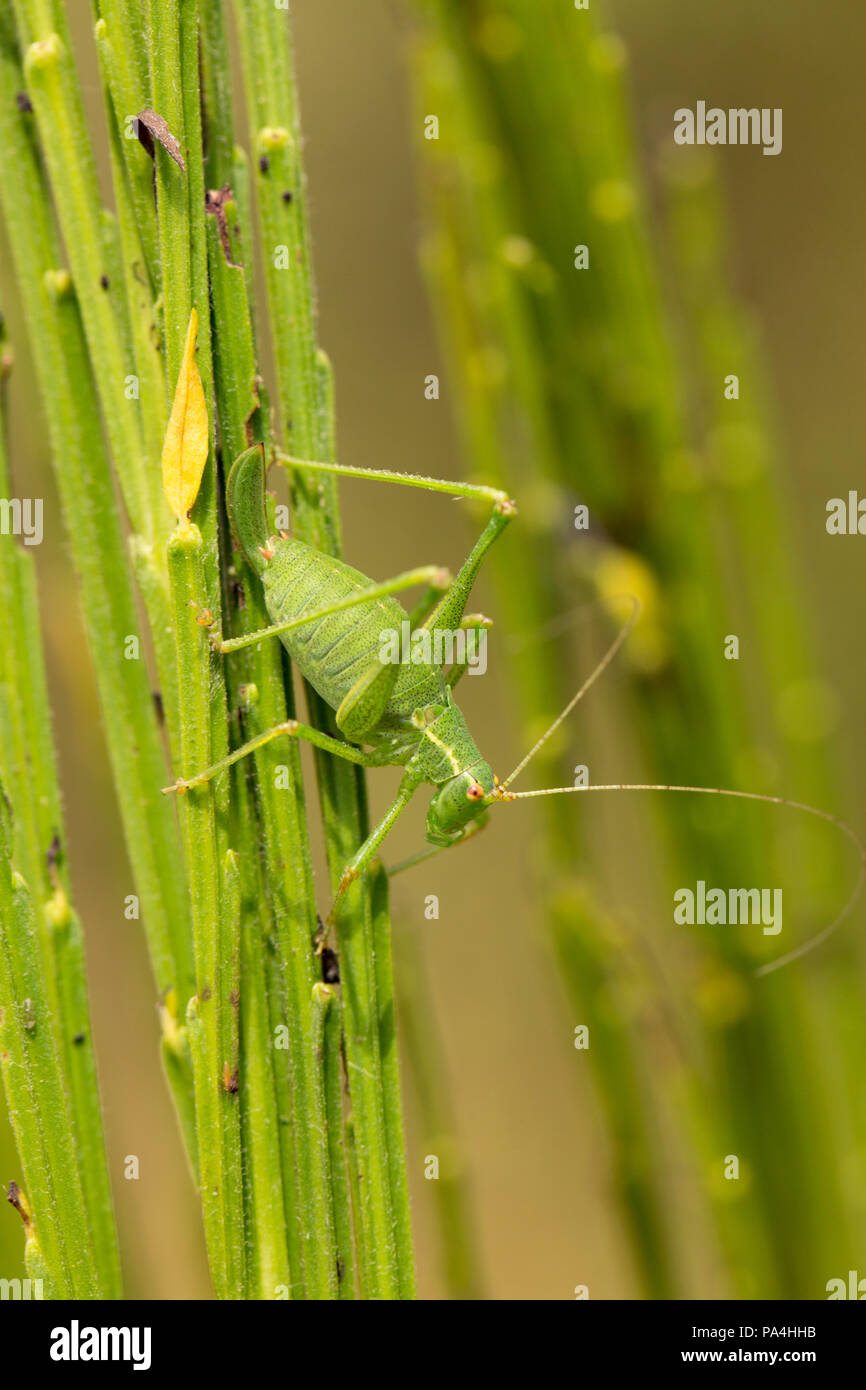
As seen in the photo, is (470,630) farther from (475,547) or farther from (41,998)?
(41,998)

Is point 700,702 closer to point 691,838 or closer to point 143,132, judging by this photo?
point 691,838

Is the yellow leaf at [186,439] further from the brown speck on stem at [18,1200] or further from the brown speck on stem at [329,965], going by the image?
the brown speck on stem at [18,1200]

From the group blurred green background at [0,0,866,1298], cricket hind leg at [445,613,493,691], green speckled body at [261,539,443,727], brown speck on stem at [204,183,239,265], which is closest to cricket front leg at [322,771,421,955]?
green speckled body at [261,539,443,727]

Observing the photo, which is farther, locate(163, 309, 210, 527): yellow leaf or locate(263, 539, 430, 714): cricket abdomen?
locate(263, 539, 430, 714): cricket abdomen

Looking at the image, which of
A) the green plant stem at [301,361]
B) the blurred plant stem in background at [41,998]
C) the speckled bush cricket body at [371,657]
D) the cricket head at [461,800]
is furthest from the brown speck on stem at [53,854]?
the cricket head at [461,800]

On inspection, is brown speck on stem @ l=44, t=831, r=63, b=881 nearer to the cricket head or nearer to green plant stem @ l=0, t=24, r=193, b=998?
green plant stem @ l=0, t=24, r=193, b=998
